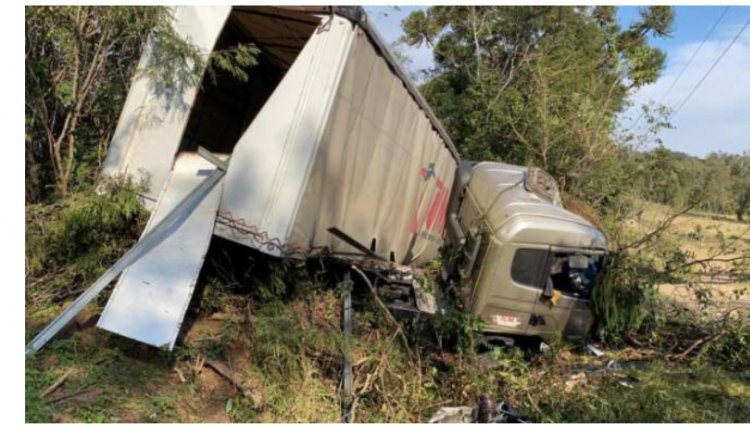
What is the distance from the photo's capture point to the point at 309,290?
18.4 feet

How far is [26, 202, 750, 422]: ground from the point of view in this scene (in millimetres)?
3836

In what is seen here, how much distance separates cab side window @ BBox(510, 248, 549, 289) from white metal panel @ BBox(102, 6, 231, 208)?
4.10 m

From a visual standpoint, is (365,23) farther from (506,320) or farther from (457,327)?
(506,320)

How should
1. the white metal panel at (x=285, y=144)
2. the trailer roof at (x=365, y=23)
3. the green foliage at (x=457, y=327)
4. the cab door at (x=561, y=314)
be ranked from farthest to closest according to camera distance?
the cab door at (x=561, y=314) < the green foliage at (x=457, y=327) < the trailer roof at (x=365, y=23) < the white metal panel at (x=285, y=144)

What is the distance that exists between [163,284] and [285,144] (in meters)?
1.56

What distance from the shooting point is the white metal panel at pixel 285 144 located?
16.0 ft

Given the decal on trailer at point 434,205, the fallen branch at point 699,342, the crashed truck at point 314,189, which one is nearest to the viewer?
the crashed truck at point 314,189

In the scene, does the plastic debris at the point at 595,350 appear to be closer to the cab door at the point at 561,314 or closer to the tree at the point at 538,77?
the cab door at the point at 561,314

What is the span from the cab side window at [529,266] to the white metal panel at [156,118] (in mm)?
4102

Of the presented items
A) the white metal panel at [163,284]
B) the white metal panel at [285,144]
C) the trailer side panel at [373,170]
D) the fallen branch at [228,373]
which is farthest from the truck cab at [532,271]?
the white metal panel at [163,284]

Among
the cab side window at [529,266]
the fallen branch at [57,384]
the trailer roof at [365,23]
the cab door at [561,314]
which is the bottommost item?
the fallen branch at [57,384]

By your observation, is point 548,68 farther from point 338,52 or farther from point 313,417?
point 313,417

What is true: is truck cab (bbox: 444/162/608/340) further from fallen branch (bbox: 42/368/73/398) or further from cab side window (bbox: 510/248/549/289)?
fallen branch (bbox: 42/368/73/398)

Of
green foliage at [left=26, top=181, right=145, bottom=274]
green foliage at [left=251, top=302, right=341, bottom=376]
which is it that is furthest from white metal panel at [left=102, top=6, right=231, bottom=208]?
green foliage at [left=251, top=302, right=341, bottom=376]
